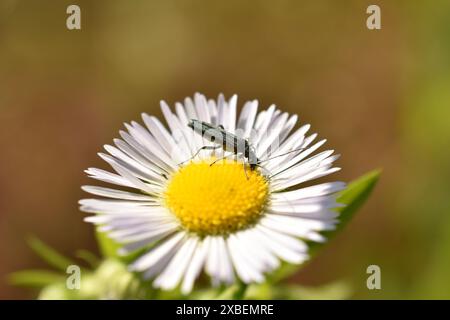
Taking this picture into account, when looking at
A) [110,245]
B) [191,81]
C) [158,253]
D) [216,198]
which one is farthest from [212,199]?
[191,81]

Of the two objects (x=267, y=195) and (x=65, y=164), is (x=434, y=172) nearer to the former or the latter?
(x=267, y=195)

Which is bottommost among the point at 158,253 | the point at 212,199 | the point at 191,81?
the point at 158,253

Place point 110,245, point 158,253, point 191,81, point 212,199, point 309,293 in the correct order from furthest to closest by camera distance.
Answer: point 191,81
point 309,293
point 110,245
point 212,199
point 158,253

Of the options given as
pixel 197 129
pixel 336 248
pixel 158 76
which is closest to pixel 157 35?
pixel 158 76

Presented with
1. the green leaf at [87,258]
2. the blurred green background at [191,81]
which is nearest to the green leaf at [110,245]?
the green leaf at [87,258]

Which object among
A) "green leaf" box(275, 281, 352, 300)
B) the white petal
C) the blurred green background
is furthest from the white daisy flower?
the blurred green background

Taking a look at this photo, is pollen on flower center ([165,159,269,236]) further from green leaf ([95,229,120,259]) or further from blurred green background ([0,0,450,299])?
blurred green background ([0,0,450,299])

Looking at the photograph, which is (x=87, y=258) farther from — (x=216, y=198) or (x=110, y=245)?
(x=216, y=198)

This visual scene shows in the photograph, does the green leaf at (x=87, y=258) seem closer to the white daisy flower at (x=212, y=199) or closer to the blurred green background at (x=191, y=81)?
the white daisy flower at (x=212, y=199)
